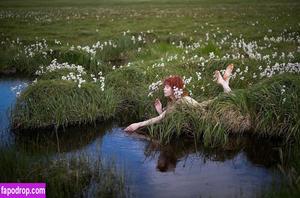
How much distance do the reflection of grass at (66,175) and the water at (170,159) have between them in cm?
43

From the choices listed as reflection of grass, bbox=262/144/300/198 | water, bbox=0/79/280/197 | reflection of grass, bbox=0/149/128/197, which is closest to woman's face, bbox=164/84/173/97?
water, bbox=0/79/280/197

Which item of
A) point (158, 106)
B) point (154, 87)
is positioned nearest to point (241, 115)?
point (158, 106)

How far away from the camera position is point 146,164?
1113 cm

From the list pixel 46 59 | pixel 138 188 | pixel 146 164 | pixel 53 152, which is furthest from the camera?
pixel 46 59

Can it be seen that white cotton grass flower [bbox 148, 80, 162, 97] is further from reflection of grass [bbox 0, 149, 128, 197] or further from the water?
reflection of grass [bbox 0, 149, 128, 197]

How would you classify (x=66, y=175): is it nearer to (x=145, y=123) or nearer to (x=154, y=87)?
(x=145, y=123)

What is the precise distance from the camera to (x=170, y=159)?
1150cm

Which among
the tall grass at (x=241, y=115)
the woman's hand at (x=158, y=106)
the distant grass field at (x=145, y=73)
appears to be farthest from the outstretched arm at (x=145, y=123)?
the distant grass field at (x=145, y=73)

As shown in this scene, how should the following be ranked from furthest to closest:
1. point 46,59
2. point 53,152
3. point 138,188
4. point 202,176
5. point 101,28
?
point 101,28 → point 46,59 → point 53,152 → point 202,176 → point 138,188

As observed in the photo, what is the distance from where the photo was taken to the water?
970cm

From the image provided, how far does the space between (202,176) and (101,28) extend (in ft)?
72.9

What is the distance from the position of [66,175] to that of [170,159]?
9.21 ft

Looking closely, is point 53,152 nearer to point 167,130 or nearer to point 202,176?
point 167,130

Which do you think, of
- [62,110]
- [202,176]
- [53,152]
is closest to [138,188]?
[202,176]
